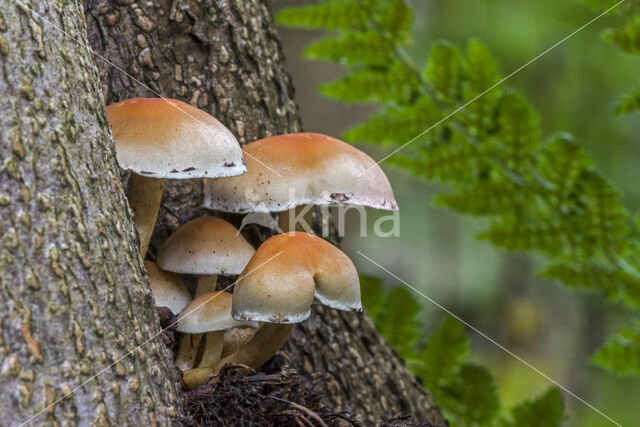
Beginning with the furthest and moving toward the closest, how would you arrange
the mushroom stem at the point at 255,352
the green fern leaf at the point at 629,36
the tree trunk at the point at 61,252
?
the green fern leaf at the point at 629,36 → the mushroom stem at the point at 255,352 → the tree trunk at the point at 61,252

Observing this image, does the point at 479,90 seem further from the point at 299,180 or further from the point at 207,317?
the point at 207,317

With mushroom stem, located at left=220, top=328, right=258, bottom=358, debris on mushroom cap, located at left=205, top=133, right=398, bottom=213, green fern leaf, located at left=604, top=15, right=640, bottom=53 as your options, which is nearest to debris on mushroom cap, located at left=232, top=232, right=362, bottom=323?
debris on mushroom cap, located at left=205, top=133, right=398, bottom=213

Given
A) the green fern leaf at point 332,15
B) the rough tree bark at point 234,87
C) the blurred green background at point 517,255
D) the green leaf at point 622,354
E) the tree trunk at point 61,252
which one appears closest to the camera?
the tree trunk at point 61,252

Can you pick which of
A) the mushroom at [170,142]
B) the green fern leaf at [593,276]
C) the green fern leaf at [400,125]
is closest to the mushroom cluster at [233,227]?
the mushroom at [170,142]

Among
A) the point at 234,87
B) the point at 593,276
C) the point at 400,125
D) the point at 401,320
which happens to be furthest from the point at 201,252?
the point at 593,276

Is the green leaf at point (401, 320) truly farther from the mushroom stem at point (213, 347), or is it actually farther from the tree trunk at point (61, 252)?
the tree trunk at point (61, 252)

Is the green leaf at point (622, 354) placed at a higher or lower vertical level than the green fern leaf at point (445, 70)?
lower

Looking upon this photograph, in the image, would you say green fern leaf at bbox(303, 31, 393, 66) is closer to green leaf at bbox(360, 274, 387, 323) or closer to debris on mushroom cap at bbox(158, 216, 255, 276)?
green leaf at bbox(360, 274, 387, 323)

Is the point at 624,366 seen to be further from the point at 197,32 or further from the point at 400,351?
the point at 197,32
